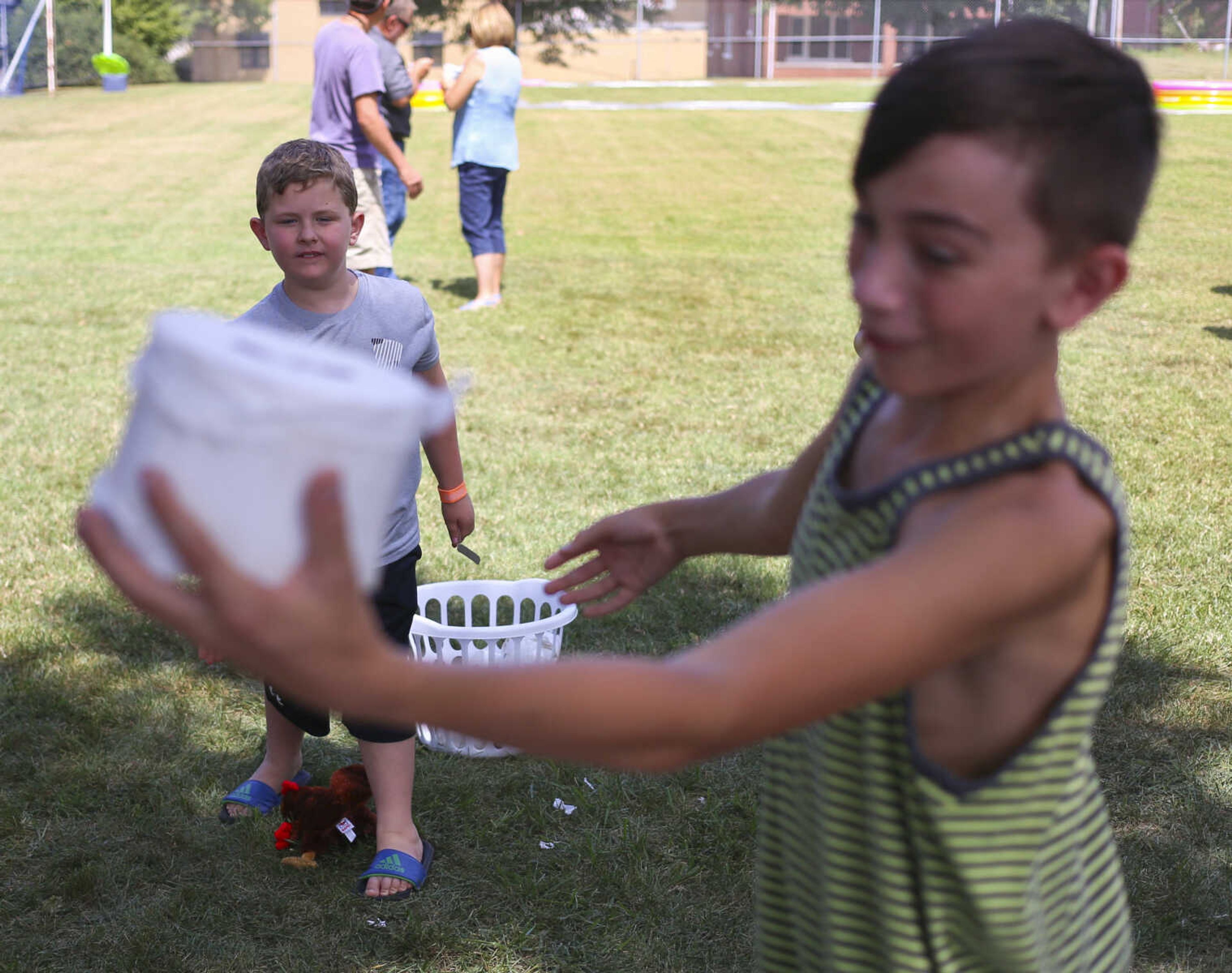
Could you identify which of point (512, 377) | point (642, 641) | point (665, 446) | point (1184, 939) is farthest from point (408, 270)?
point (1184, 939)

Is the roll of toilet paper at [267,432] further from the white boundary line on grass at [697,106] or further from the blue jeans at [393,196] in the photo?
the white boundary line on grass at [697,106]

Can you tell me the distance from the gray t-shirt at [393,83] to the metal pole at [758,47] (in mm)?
32090

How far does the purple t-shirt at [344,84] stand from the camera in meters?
6.49

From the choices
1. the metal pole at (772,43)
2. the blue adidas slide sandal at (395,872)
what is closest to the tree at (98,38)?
the metal pole at (772,43)

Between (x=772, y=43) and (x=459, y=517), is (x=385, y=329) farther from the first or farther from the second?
(x=772, y=43)

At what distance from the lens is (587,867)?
9.91 feet

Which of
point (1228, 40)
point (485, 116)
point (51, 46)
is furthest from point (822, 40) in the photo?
point (485, 116)

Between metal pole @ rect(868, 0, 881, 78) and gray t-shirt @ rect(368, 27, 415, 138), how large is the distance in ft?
101

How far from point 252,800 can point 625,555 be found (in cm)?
200

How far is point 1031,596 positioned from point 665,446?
488 cm

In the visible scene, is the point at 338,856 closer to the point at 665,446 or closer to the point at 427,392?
the point at 427,392

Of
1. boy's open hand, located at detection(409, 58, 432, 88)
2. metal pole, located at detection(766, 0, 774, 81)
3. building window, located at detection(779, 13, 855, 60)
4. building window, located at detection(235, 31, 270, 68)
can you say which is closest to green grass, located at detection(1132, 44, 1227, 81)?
building window, located at detection(779, 13, 855, 60)

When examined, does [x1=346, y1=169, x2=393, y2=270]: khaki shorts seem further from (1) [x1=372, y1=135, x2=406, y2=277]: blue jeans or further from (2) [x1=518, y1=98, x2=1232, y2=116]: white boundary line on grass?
(2) [x1=518, y1=98, x2=1232, y2=116]: white boundary line on grass

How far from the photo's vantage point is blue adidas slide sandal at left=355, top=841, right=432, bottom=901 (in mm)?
2908
